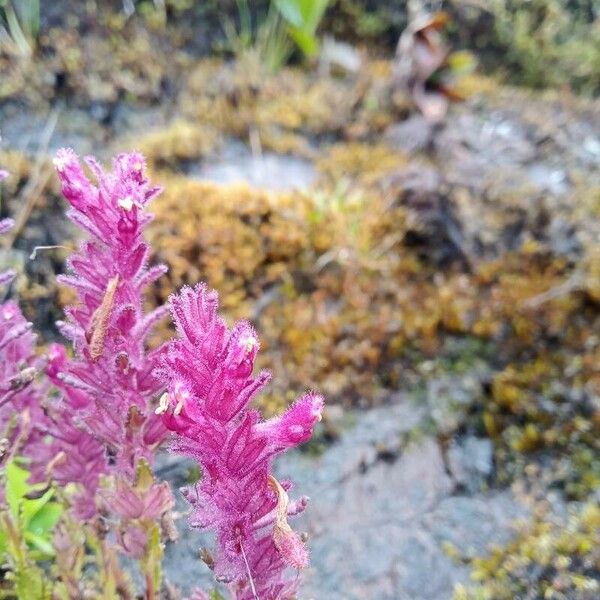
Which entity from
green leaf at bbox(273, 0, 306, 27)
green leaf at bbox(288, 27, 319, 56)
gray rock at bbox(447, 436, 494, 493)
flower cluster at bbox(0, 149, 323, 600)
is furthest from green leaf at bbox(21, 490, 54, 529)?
green leaf at bbox(288, 27, 319, 56)

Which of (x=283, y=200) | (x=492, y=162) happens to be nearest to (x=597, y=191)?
(x=492, y=162)

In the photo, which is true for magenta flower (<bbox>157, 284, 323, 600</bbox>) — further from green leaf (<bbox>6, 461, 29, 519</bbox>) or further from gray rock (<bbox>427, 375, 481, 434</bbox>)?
gray rock (<bbox>427, 375, 481, 434</bbox>)

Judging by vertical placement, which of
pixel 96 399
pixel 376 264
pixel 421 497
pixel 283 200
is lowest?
pixel 421 497

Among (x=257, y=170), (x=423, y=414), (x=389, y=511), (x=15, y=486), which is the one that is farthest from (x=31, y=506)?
(x=257, y=170)

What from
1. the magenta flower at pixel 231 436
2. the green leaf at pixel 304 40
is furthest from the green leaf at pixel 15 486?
the green leaf at pixel 304 40

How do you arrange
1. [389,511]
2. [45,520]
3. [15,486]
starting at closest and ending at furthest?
[15,486]
[45,520]
[389,511]

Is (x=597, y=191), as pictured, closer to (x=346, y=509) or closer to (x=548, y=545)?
(x=548, y=545)

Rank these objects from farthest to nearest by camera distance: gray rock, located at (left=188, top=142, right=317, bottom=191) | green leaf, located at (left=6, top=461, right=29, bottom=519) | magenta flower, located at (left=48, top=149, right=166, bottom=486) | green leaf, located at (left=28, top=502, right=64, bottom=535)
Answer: gray rock, located at (left=188, top=142, right=317, bottom=191), green leaf, located at (left=28, top=502, right=64, bottom=535), green leaf, located at (left=6, top=461, right=29, bottom=519), magenta flower, located at (left=48, top=149, right=166, bottom=486)

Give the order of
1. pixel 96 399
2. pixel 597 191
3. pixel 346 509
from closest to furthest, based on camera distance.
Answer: pixel 96 399 < pixel 346 509 < pixel 597 191

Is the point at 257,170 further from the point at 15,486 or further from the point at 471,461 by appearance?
the point at 15,486
